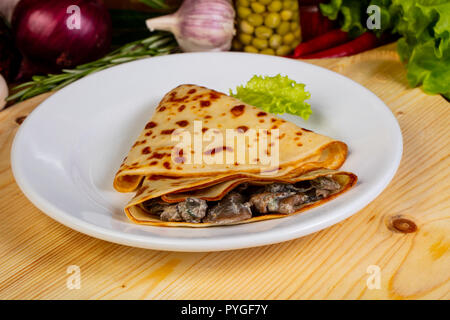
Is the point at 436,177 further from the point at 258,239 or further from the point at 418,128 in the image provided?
the point at 258,239

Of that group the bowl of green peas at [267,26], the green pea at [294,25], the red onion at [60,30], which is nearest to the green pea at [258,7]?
the bowl of green peas at [267,26]

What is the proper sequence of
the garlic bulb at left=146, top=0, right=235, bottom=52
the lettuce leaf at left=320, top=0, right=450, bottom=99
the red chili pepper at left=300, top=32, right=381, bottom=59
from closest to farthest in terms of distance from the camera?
the lettuce leaf at left=320, top=0, right=450, bottom=99 < the garlic bulb at left=146, top=0, right=235, bottom=52 < the red chili pepper at left=300, top=32, right=381, bottom=59

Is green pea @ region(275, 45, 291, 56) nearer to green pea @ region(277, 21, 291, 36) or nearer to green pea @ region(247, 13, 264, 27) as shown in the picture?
green pea @ region(277, 21, 291, 36)

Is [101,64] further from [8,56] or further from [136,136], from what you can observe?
[136,136]

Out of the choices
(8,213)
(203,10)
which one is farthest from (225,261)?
(203,10)

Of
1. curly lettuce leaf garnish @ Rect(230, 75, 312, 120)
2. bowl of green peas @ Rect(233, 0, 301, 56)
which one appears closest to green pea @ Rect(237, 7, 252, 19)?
bowl of green peas @ Rect(233, 0, 301, 56)

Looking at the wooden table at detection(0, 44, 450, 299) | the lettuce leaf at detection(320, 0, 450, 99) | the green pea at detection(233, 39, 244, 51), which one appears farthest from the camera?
the green pea at detection(233, 39, 244, 51)
